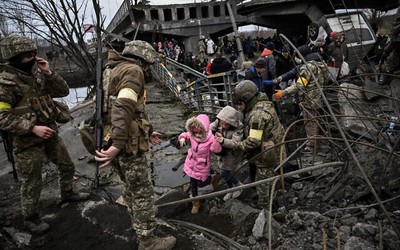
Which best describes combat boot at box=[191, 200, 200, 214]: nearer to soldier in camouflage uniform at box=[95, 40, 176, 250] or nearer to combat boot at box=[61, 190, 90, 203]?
soldier in camouflage uniform at box=[95, 40, 176, 250]

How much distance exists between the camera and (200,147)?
11.5 feet

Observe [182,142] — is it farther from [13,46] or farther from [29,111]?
[13,46]

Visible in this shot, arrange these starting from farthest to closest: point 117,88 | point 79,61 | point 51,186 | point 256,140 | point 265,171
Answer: point 79,61 → point 51,186 → point 265,171 → point 256,140 → point 117,88

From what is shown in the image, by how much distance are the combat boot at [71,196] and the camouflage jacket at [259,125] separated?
6.75 ft

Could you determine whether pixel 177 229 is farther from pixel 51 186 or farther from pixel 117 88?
pixel 51 186

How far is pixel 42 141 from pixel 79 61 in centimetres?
830

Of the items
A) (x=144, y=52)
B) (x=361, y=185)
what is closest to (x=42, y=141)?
(x=144, y=52)

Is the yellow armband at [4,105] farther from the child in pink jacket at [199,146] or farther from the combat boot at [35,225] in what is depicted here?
the child in pink jacket at [199,146]

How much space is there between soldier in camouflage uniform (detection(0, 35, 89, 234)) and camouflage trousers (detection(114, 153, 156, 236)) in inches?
41.2

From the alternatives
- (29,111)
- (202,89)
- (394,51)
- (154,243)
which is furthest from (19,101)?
(202,89)

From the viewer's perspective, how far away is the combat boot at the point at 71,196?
3.55 metres

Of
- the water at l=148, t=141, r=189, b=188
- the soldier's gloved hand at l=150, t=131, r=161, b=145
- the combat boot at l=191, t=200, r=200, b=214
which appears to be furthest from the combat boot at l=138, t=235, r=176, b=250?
the water at l=148, t=141, r=189, b=188

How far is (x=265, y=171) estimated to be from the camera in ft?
11.0

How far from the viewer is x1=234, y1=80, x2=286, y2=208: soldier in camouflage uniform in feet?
10.3
